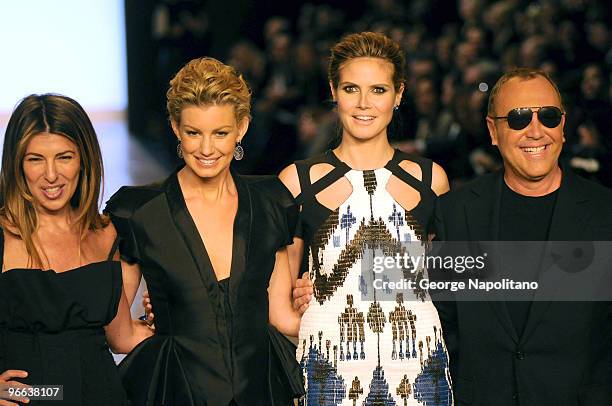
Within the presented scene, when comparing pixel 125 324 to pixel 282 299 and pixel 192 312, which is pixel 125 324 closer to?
pixel 192 312

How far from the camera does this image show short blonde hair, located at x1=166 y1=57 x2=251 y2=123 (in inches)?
117

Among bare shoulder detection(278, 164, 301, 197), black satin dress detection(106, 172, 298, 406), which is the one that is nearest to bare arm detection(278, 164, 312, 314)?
bare shoulder detection(278, 164, 301, 197)

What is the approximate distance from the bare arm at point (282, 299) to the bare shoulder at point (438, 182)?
510mm

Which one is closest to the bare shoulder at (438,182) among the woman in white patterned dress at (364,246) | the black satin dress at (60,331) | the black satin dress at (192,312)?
the woman in white patterned dress at (364,246)

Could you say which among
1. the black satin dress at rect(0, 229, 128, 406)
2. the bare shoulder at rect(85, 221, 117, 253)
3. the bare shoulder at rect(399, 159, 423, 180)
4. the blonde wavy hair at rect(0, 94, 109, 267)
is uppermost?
the bare shoulder at rect(399, 159, 423, 180)

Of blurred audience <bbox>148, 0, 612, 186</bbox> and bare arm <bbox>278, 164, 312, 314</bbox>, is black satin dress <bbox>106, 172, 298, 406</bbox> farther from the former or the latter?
blurred audience <bbox>148, 0, 612, 186</bbox>

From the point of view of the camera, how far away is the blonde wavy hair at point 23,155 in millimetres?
2949

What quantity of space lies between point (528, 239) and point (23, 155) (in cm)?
143

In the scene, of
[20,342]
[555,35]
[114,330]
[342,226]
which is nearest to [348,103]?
[342,226]

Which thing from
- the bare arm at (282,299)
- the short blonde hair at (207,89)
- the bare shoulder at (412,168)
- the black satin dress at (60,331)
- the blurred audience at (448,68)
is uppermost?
the blurred audience at (448,68)

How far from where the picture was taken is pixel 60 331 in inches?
112

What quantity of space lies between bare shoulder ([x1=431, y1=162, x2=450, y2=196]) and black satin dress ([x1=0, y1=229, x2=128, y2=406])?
1.05 m

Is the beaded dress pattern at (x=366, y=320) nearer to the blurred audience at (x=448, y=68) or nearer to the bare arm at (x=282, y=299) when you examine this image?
the bare arm at (x=282, y=299)

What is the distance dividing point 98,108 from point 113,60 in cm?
86
